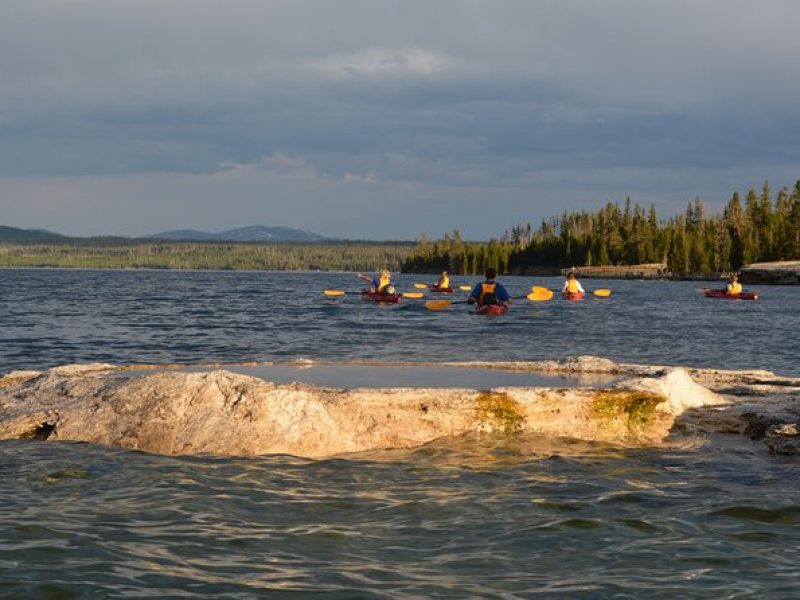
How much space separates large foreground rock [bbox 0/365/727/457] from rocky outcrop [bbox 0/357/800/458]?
0.01 metres

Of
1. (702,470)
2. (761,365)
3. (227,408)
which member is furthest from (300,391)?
(761,365)

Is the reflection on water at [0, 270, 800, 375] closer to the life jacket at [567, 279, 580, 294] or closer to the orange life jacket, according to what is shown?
the orange life jacket

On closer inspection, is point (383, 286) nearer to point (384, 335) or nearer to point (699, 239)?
point (384, 335)

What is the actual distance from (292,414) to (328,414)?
432mm

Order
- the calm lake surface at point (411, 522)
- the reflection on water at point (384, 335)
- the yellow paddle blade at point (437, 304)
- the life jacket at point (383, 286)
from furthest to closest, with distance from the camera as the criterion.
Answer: the life jacket at point (383, 286), the yellow paddle blade at point (437, 304), the reflection on water at point (384, 335), the calm lake surface at point (411, 522)

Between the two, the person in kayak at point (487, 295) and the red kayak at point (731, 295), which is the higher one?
the person in kayak at point (487, 295)

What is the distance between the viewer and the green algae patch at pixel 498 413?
36.0 feet

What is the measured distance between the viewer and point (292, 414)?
10297mm

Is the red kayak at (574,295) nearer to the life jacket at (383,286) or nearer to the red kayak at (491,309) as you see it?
the life jacket at (383,286)

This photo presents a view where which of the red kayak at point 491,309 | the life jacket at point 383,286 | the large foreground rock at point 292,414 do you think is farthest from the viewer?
the life jacket at point 383,286

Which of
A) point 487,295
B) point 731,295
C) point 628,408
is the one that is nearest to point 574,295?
point 731,295

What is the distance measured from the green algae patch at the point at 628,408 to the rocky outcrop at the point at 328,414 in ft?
0.04

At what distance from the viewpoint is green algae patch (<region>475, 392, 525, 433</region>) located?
36.0 ft

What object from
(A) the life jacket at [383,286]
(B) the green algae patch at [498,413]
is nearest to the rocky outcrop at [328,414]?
(B) the green algae patch at [498,413]
